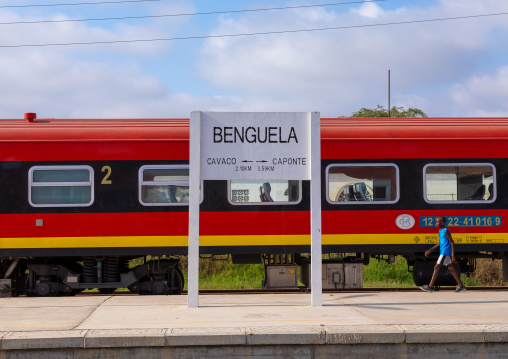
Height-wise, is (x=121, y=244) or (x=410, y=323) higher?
(x=121, y=244)

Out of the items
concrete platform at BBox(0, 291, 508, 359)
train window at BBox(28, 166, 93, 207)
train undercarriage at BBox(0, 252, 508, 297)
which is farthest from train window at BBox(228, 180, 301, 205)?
concrete platform at BBox(0, 291, 508, 359)

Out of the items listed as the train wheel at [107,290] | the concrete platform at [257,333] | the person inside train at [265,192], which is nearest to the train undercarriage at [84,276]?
the train wheel at [107,290]

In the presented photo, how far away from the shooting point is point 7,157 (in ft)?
37.6

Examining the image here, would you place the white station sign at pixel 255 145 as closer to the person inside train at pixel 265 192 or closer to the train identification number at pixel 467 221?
the person inside train at pixel 265 192

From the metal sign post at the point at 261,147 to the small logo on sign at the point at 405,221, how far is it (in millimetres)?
2763

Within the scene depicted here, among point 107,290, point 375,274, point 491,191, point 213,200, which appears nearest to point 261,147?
point 213,200

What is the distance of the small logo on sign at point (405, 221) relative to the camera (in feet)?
38.1

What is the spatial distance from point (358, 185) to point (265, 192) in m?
1.78

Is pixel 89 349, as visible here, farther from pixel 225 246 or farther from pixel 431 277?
pixel 431 277

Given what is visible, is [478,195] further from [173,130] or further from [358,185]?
[173,130]

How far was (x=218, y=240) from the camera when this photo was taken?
11.5m

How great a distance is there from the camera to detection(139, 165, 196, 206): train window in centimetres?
1147

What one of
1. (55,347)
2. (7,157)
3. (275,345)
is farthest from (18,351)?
(7,157)

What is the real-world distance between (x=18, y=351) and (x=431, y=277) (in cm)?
791
